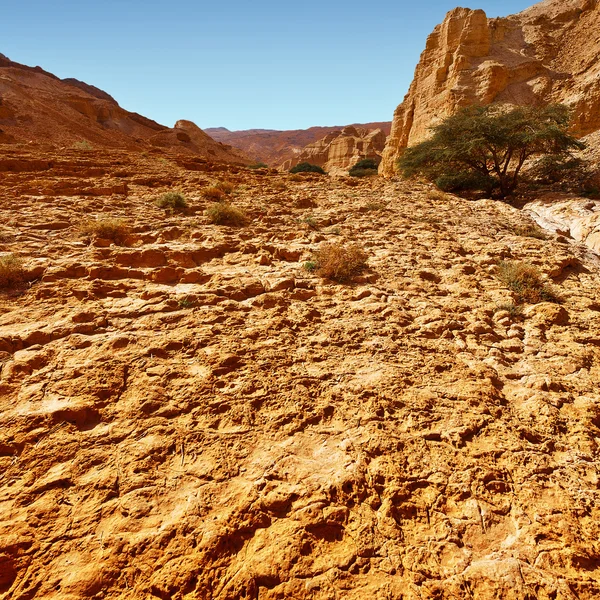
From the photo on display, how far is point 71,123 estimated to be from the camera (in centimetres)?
1902

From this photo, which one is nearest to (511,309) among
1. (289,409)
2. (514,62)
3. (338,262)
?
(338,262)

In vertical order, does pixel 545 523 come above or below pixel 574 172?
below

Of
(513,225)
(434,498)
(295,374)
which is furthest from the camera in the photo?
(513,225)

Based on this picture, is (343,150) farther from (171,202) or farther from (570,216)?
(171,202)

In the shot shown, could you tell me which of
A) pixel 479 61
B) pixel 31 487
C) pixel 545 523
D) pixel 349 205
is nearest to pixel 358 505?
pixel 545 523

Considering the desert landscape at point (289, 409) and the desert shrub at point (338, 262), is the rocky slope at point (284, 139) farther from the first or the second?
the desert landscape at point (289, 409)

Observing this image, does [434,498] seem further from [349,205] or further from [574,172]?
[574,172]

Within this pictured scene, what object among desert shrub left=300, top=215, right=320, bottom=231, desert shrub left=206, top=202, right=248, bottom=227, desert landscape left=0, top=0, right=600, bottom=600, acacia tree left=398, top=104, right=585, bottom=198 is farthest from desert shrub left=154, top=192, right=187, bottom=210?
acacia tree left=398, top=104, right=585, bottom=198

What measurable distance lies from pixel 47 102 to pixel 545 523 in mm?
29328

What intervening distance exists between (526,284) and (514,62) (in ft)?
56.2

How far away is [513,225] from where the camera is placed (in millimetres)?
6668

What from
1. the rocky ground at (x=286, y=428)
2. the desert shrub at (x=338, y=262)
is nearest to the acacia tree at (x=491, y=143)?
the rocky ground at (x=286, y=428)

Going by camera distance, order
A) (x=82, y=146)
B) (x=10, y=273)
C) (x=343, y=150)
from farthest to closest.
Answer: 1. (x=343, y=150)
2. (x=82, y=146)
3. (x=10, y=273)

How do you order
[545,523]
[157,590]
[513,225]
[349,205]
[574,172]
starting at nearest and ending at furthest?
[157,590] → [545,523] → [513,225] → [349,205] → [574,172]
